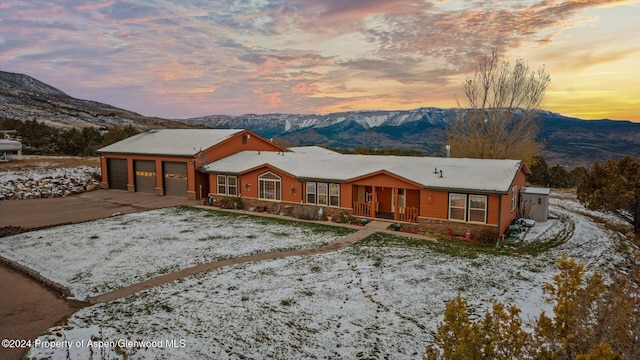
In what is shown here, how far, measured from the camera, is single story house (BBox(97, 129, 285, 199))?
27.4 metres

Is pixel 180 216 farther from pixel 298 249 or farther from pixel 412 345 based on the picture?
pixel 412 345

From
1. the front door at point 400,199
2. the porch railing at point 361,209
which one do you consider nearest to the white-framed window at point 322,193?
the porch railing at point 361,209

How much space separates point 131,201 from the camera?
2642 cm

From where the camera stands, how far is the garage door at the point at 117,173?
1215 inches

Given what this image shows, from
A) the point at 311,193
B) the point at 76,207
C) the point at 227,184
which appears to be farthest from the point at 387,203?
the point at 76,207

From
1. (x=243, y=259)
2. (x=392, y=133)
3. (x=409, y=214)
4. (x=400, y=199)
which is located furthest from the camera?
(x=392, y=133)

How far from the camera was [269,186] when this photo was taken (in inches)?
939

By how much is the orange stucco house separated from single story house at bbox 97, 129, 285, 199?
0.07 m

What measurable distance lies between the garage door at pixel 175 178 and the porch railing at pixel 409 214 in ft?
52.4

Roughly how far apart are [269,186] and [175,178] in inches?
343

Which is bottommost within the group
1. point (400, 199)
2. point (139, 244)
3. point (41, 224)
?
point (139, 244)

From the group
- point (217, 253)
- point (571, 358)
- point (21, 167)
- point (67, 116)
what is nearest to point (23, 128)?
point (21, 167)

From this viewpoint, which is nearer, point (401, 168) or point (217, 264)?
point (217, 264)

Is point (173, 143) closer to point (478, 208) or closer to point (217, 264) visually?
point (217, 264)
